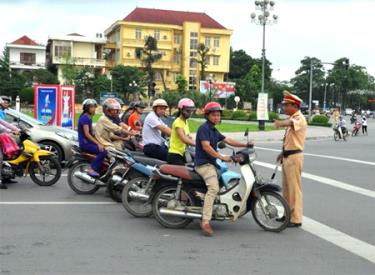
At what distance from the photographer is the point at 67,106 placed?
62.5 ft

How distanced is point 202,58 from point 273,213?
81.3 metres

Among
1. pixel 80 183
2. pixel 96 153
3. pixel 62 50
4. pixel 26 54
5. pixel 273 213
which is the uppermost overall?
pixel 62 50

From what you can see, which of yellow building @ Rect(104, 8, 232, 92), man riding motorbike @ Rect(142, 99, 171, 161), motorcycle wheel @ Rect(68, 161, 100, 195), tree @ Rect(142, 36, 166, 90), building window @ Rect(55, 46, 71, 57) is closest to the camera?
man riding motorbike @ Rect(142, 99, 171, 161)

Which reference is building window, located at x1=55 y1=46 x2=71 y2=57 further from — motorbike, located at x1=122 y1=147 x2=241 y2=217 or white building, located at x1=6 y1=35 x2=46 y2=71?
motorbike, located at x1=122 y1=147 x2=241 y2=217

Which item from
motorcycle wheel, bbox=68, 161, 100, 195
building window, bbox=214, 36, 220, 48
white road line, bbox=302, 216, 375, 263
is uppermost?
building window, bbox=214, 36, 220, 48

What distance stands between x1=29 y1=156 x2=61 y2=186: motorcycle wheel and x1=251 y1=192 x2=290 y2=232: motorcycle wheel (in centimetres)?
481

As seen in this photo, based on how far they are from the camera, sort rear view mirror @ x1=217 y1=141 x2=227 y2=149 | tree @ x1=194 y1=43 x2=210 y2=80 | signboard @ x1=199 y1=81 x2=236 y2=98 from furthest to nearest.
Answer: tree @ x1=194 y1=43 x2=210 y2=80, signboard @ x1=199 y1=81 x2=236 y2=98, rear view mirror @ x1=217 y1=141 x2=227 y2=149

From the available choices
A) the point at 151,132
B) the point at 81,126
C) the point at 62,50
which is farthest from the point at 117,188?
the point at 62,50

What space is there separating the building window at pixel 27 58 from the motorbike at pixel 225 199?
95257mm

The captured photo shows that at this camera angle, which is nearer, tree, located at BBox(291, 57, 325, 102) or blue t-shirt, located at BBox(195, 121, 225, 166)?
blue t-shirt, located at BBox(195, 121, 225, 166)

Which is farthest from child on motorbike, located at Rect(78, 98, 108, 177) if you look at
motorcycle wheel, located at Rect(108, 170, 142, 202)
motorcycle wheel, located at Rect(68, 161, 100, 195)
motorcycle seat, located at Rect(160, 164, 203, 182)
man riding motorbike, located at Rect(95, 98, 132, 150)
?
motorcycle seat, located at Rect(160, 164, 203, 182)

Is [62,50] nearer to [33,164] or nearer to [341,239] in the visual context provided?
[33,164]

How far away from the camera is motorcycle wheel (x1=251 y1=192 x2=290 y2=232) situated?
6828mm

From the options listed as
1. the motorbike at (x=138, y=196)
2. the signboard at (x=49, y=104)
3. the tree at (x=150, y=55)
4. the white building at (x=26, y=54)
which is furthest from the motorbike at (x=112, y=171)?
the white building at (x=26, y=54)
